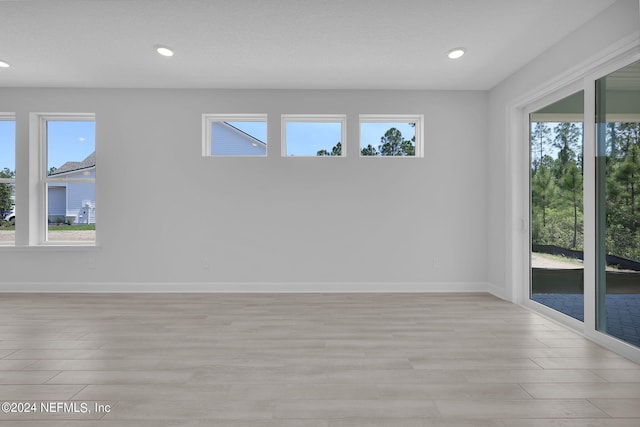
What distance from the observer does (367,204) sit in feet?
14.6

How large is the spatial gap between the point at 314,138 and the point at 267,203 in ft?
3.49

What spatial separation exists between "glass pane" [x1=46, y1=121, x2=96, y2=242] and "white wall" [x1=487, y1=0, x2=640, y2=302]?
5240 millimetres

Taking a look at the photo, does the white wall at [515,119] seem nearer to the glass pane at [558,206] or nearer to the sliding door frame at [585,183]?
the sliding door frame at [585,183]

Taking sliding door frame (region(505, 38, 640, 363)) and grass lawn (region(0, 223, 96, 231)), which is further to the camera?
grass lawn (region(0, 223, 96, 231))

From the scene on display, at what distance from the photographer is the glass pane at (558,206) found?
3039 millimetres

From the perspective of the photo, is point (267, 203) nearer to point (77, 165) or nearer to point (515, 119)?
point (77, 165)

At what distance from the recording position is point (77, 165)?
4582mm

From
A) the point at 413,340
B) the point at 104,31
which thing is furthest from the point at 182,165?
the point at 413,340

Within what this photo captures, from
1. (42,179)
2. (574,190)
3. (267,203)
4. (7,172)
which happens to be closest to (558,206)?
(574,190)

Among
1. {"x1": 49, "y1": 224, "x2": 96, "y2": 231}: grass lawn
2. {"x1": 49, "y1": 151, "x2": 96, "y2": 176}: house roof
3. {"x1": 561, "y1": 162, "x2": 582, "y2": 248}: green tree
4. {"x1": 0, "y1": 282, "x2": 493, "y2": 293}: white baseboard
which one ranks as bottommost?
{"x1": 0, "y1": 282, "x2": 493, "y2": 293}: white baseboard

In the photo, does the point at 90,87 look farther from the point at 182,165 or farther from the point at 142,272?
the point at 142,272

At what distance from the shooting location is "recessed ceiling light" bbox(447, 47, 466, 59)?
3291 millimetres

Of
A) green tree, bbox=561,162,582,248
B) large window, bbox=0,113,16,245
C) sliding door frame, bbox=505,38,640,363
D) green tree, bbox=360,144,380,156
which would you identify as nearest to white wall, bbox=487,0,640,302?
sliding door frame, bbox=505,38,640,363

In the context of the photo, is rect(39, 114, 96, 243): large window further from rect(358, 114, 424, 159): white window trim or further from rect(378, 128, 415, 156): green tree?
rect(378, 128, 415, 156): green tree
